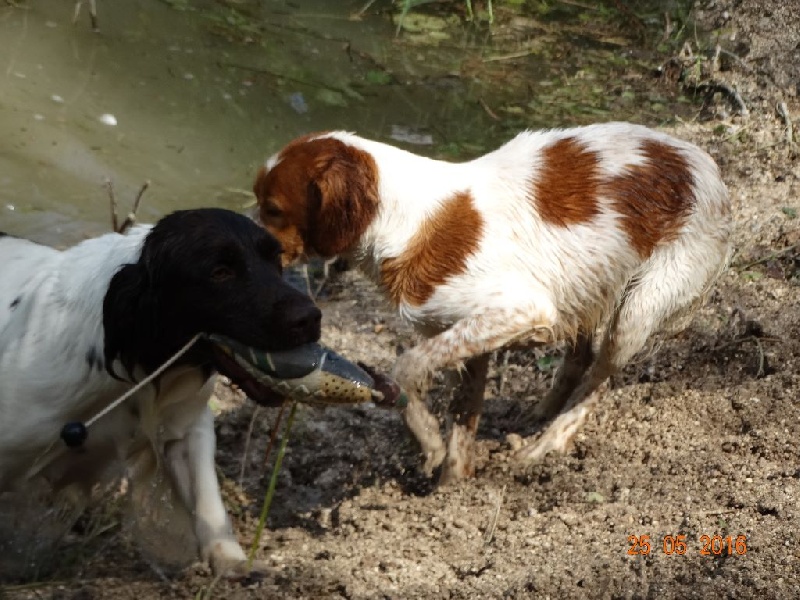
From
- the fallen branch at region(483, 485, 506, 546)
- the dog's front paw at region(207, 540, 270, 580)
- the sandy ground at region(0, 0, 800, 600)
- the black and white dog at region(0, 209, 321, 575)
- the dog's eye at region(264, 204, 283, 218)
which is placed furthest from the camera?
the dog's eye at region(264, 204, 283, 218)

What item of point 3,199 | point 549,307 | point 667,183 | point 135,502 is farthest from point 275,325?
point 3,199

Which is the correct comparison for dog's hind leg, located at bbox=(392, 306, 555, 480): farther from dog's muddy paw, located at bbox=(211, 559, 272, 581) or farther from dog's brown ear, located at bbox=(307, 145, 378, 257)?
dog's muddy paw, located at bbox=(211, 559, 272, 581)

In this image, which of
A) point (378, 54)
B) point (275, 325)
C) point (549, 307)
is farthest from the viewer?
point (378, 54)

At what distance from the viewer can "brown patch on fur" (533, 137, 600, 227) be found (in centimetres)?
427

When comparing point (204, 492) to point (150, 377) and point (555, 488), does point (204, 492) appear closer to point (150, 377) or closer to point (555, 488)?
point (150, 377)

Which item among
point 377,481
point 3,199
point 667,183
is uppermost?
point 667,183

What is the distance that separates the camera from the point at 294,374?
3.02m

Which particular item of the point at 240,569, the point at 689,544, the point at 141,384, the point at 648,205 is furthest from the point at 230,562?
the point at 648,205

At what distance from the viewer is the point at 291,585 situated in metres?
3.42

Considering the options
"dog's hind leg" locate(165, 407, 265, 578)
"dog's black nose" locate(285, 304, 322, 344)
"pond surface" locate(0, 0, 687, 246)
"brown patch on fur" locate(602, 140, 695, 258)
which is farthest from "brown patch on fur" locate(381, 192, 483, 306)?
"pond surface" locate(0, 0, 687, 246)

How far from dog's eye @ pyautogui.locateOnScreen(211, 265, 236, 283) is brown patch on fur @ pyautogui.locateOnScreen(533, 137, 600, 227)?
1.51 meters

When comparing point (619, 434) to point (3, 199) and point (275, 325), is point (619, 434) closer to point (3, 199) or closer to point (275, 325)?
point (275, 325)

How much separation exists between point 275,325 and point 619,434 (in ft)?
6.95

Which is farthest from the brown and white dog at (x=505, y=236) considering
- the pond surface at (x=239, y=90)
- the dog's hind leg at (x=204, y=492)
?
the pond surface at (x=239, y=90)
